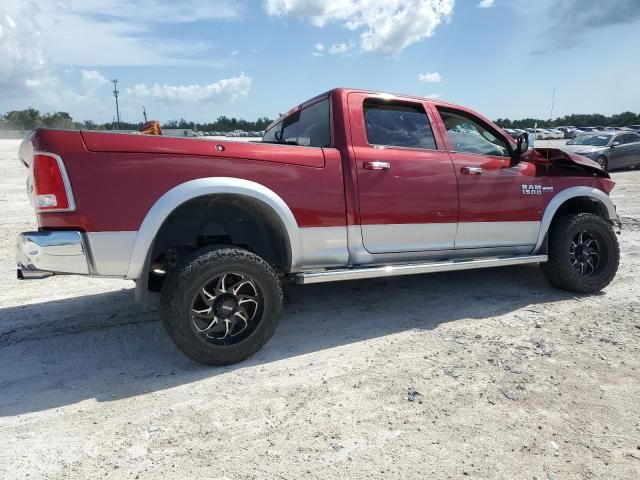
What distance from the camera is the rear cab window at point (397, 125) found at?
3955mm

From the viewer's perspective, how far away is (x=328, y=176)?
3.56 m

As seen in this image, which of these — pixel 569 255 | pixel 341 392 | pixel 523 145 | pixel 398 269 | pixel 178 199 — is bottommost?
pixel 341 392

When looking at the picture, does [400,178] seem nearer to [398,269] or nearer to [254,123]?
[398,269]

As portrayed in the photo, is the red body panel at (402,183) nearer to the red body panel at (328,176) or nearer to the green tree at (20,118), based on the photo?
the red body panel at (328,176)

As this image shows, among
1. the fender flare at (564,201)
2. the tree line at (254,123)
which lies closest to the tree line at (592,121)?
the tree line at (254,123)

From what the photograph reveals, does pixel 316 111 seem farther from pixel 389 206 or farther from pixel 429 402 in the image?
pixel 429 402

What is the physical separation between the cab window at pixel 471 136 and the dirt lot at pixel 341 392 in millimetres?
1495

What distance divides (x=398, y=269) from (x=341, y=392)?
1.25 metres

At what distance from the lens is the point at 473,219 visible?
14.0ft

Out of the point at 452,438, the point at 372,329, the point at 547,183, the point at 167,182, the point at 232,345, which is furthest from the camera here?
the point at 547,183

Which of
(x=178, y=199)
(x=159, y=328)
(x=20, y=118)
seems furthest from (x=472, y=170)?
(x=20, y=118)

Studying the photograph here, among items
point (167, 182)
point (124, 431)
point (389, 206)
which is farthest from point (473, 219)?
point (124, 431)

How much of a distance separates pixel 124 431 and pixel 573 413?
2.60 m

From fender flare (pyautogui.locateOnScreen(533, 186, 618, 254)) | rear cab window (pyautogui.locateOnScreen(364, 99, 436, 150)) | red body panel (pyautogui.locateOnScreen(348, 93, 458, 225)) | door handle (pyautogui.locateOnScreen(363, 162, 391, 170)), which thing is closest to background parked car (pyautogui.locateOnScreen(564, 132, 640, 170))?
fender flare (pyautogui.locateOnScreen(533, 186, 618, 254))
